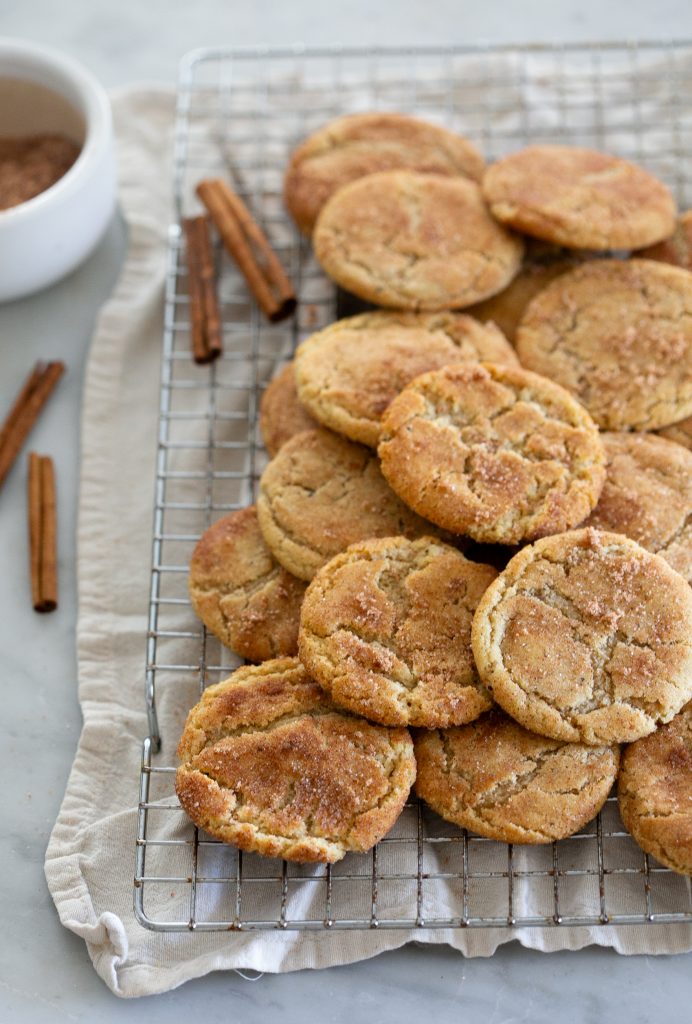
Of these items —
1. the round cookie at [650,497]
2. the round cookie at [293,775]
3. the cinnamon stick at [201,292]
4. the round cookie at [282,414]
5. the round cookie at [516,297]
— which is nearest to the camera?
the round cookie at [293,775]

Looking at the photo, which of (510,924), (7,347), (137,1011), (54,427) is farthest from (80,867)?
(7,347)

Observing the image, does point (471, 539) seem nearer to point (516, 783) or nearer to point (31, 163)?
point (516, 783)

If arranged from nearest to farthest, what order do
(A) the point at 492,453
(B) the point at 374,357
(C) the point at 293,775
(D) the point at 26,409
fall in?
(C) the point at 293,775 → (A) the point at 492,453 → (B) the point at 374,357 → (D) the point at 26,409

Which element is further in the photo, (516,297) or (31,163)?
(31,163)

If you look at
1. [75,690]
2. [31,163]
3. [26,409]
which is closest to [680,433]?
[75,690]

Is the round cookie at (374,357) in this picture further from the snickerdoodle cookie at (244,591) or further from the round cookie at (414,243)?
the snickerdoodle cookie at (244,591)

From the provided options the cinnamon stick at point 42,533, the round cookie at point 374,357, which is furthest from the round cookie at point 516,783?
the cinnamon stick at point 42,533

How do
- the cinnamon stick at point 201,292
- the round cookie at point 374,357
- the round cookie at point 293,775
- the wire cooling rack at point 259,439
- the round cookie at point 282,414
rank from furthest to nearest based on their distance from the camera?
1. the cinnamon stick at point 201,292
2. the round cookie at point 282,414
3. the round cookie at point 374,357
4. the wire cooling rack at point 259,439
5. the round cookie at point 293,775

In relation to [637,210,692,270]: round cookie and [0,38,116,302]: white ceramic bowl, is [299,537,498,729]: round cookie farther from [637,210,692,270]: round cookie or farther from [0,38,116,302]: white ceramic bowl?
[0,38,116,302]: white ceramic bowl

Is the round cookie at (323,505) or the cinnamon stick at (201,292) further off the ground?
the cinnamon stick at (201,292)
